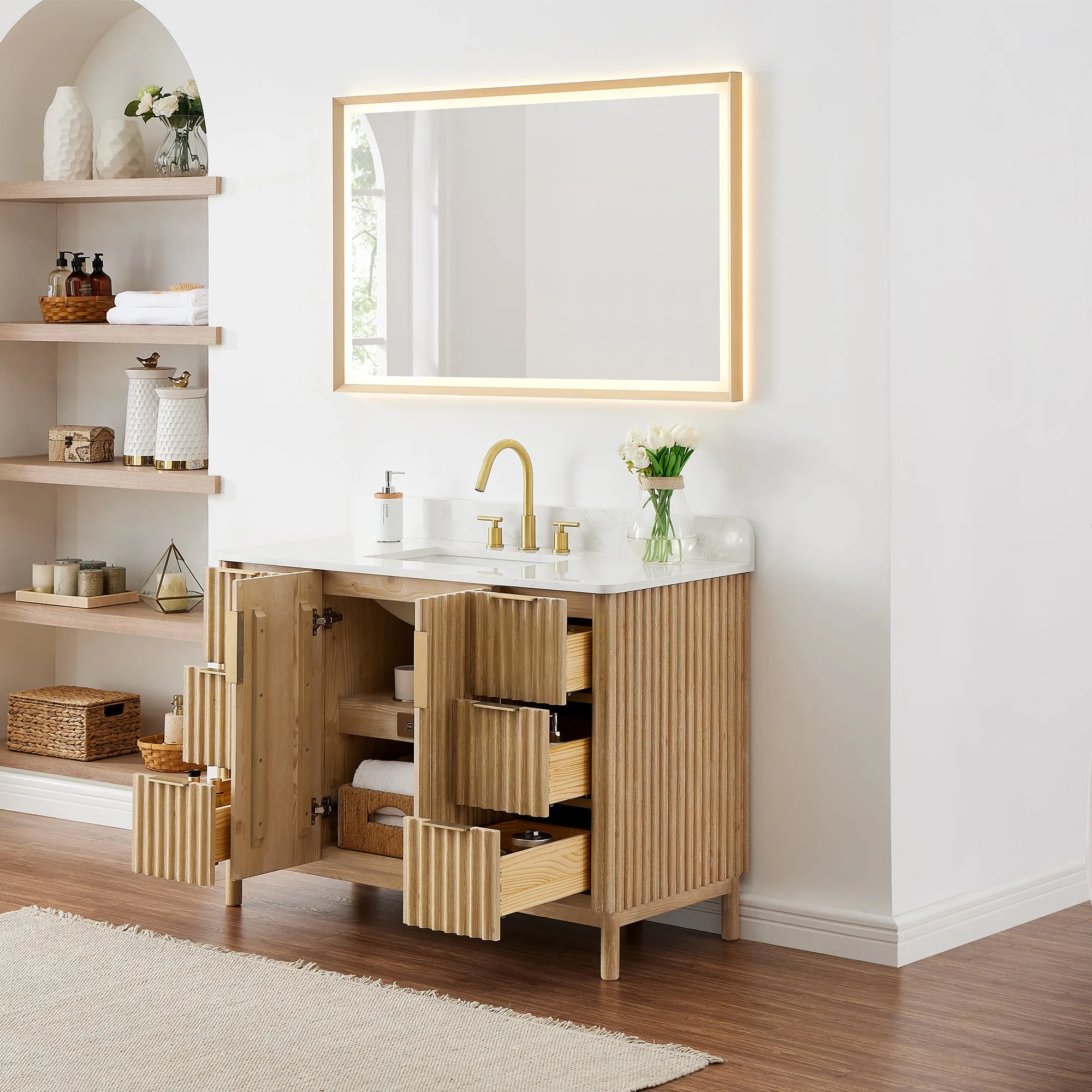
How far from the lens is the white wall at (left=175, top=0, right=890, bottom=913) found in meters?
3.36

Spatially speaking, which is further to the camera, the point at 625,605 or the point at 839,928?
the point at 839,928

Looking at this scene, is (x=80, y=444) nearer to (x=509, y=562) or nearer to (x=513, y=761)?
(x=509, y=562)

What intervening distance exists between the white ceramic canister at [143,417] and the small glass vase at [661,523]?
63.2 inches

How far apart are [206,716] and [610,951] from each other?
3.15ft

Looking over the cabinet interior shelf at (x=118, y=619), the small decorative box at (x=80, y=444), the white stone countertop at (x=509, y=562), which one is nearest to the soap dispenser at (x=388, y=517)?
the white stone countertop at (x=509, y=562)

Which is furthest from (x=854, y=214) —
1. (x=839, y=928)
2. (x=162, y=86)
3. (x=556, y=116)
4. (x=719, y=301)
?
(x=162, y=86)

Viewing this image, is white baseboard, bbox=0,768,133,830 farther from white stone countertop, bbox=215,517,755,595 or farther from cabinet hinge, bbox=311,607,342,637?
cabinet hinge, bbox=311,607,342,637

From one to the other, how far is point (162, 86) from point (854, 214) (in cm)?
228

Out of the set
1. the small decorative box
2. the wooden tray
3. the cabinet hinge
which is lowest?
the wooden tray

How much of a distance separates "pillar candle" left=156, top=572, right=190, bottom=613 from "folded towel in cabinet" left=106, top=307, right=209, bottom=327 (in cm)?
68

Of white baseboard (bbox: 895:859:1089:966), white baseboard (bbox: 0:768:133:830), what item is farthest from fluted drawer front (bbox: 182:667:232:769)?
white baseboard (bbox: 895:859:1089:966)

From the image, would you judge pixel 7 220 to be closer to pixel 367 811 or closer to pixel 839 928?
pixel 367 811

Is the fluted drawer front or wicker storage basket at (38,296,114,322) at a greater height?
wicker storage basket at (38,296,114,322)

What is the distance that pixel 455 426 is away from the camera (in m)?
3.89
